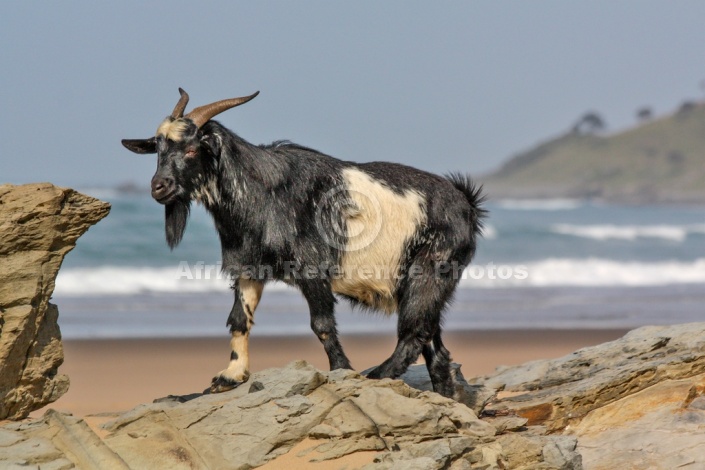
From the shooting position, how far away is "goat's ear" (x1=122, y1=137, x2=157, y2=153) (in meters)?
7.57

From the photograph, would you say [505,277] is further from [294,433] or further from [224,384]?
[294,433]

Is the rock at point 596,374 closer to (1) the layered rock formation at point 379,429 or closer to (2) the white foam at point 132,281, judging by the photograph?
(1) the layered rock formation at point 379,429

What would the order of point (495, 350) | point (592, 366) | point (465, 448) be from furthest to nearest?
point (495, 350) < point (592, 366) < point (465, 448)

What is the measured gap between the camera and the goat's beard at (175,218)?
7.42 meters

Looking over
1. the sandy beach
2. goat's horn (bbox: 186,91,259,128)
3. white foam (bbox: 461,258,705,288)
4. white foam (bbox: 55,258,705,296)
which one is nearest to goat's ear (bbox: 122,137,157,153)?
goat's horn (bbox: 186,91,259,128)

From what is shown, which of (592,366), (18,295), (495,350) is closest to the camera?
(18,295)

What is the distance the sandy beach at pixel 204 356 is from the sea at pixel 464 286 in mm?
706

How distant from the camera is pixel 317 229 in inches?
293

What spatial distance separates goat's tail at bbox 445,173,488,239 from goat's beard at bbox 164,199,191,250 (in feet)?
6.43

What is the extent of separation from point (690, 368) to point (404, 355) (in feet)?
6.76

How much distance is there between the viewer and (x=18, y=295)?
685 cm

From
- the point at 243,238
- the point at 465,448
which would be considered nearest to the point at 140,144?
the point at 243,238

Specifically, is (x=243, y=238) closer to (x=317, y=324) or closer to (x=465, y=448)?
(x=317, y=324)

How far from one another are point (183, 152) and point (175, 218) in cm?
52
